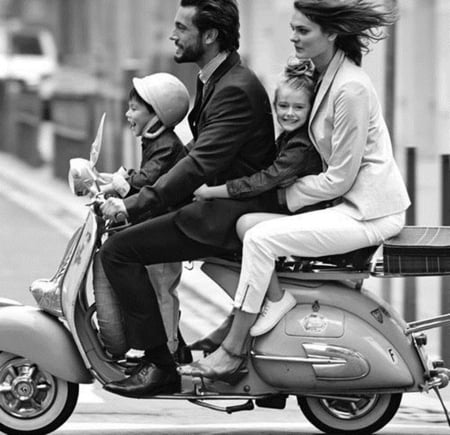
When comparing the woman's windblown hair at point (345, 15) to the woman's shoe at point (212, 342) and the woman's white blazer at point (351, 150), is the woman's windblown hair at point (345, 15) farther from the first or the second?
the woman's shoe at point (212, 342)

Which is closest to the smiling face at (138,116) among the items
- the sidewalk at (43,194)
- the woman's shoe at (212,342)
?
the woman's shoe at (212,342)

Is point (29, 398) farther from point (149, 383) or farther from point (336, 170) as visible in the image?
point (336, 170)

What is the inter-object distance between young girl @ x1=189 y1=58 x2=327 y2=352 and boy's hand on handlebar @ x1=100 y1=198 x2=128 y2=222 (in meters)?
0.31

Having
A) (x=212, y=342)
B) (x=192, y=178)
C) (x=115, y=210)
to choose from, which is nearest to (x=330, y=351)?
(x=212, y=342)

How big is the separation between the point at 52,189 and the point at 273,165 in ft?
42.6

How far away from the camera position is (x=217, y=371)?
19.8 ft

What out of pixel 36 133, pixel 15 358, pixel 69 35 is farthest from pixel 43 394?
pixel 69 35

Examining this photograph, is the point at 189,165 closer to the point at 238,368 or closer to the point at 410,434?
the point at 238,368

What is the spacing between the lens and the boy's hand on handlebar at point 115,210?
5.91 meters

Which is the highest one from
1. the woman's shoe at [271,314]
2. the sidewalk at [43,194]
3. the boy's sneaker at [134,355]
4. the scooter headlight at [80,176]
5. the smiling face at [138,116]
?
the smiling face at [138,116]

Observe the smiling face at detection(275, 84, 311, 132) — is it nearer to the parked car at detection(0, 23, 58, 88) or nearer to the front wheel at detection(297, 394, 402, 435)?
the front wheel at detection(297, 394, 402, 435)

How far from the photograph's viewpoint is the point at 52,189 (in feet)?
61.6

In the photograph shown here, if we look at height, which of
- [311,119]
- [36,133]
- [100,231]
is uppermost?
[311,119]

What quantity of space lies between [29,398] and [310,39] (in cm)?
179
